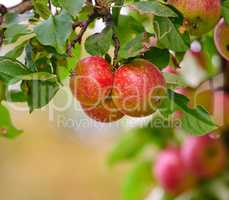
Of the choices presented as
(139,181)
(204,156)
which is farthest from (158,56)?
(139,181)

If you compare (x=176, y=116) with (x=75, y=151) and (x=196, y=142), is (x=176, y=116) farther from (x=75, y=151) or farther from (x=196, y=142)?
(x=75, y=151)

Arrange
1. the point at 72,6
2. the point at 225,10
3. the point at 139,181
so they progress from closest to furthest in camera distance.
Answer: the point at 72,6, the point at 225,10, the point at 139,181

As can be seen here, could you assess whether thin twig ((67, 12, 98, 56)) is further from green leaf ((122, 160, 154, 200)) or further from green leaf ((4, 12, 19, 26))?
green leaf ((122, 160, 154, 200))

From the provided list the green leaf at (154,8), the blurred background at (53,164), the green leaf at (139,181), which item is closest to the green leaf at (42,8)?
the green leaf at (154,8)

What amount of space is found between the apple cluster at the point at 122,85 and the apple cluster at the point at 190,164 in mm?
620

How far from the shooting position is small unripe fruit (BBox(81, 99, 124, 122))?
0.80 m

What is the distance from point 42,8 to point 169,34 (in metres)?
0.15

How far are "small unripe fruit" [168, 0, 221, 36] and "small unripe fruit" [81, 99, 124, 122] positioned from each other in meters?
0.14

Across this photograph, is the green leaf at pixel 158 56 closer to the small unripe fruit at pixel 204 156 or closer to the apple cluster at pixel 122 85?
the apple cluster at pixel 122 85

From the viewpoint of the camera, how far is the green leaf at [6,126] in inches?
35.9

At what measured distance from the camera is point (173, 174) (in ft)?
4.67

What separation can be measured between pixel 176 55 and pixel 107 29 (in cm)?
12

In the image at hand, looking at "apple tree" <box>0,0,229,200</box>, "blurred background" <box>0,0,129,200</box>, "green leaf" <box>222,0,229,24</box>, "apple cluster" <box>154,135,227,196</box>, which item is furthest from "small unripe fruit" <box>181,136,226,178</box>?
"blurred background" <box>0,0,129,200</box>

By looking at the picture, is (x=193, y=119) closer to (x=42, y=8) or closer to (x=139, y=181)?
(x=42, y=8)
